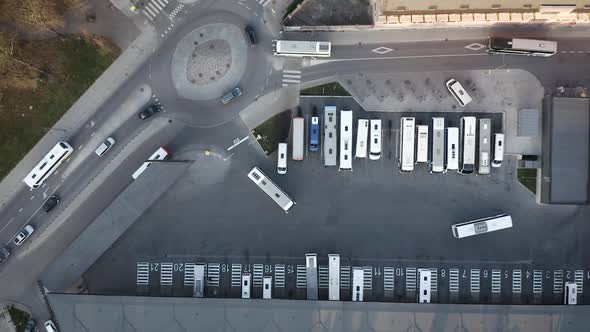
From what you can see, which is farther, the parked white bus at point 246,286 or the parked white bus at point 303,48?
the parked white bus at point 246,286

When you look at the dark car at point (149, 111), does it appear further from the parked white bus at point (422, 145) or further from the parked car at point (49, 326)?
the parked white bus at point (422, 145)

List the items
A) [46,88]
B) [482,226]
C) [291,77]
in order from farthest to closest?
[46,88] → [291,77] → [482,226]

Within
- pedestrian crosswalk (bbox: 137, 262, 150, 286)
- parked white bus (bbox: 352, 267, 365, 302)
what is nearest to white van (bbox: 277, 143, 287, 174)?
parked white bus (bbox: 352, 267, 365, 302)

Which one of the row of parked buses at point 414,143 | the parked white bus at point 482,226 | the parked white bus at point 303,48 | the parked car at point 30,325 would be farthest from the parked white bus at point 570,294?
the parked car at point 30,325

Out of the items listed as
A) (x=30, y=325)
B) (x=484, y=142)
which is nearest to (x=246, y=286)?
(x=30, y=325)

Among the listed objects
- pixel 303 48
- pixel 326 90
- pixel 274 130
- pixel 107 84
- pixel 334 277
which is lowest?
pixel 334 277

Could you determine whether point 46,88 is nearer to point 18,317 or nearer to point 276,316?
point 18,317
